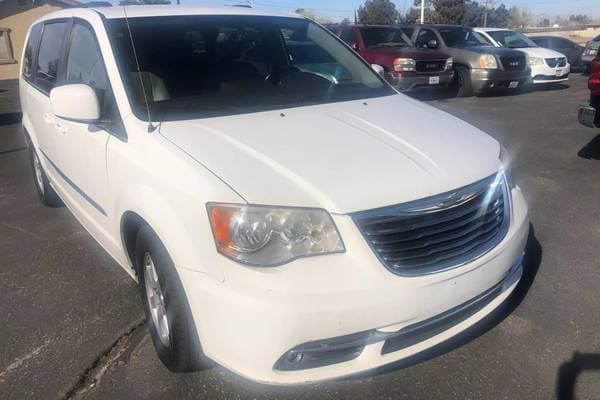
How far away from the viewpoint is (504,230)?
8.38ft

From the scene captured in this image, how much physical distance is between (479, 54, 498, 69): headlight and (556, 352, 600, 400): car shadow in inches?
413

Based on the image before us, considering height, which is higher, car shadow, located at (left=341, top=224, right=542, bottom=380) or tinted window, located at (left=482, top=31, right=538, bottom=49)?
car shadow, located at (left=341, top=224, right=542, bottom=380)

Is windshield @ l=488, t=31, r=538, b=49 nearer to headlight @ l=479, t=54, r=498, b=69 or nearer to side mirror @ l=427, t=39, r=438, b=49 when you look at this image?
side mirror @ l=427, t=39, r=438, b=49

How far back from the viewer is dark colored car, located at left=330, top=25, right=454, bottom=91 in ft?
36.3

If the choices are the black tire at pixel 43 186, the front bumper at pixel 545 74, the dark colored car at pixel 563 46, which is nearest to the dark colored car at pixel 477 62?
the front bumper at pixel 545 74

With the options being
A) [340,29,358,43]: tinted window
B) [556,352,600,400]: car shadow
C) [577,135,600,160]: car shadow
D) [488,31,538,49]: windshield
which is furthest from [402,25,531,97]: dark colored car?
[556,352,600,400]: car shadow

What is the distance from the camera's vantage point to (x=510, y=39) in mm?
14594

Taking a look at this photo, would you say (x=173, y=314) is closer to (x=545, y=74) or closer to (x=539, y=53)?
(x=545, y=74)

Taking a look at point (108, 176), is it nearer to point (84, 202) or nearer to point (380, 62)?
point (84, 202)

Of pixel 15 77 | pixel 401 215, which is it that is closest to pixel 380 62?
pixel 401 215

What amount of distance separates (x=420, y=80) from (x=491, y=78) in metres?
2.02

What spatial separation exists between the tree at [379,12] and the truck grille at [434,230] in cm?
5309

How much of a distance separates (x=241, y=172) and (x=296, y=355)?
2.60 feet

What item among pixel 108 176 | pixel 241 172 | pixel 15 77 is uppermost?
pixel 241 172
